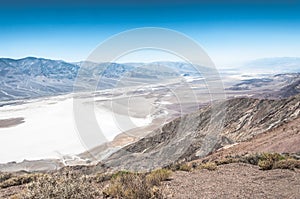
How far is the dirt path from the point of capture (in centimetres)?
683

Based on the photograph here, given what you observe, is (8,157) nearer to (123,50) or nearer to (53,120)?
(53,120)

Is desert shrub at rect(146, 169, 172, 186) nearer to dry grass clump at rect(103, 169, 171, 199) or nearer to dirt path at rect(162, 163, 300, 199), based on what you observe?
dry grass clump at rect(103, 169, 171, 199)

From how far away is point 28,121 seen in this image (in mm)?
72812

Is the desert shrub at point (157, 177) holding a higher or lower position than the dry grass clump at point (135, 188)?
lower

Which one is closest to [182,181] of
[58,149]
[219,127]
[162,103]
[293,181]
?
[293,181]

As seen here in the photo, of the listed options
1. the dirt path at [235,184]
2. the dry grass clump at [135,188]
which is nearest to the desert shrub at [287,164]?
the dirt path at [235,184]

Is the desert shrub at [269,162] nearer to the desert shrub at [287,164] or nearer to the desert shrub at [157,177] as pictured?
the desert shrub at [287,164]

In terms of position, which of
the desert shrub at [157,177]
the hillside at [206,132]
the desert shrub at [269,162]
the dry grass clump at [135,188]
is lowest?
the hillside at [206,132]

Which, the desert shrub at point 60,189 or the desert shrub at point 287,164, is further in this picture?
the desert shrub at point 287,164

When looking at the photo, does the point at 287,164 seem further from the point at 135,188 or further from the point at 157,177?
the point at 135,188

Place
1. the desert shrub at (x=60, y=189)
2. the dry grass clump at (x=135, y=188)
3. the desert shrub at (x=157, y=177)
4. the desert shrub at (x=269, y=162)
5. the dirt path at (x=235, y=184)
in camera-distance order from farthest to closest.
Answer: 1. the desert shrub at (x=269, y=162)
2. the desert shrub at (x=157, y=177)
3. the dirt path at (x=235, y=184)
4. the dry grass clump at (x=135, y=188)
5. the desert shrub at (x=60, y=189)

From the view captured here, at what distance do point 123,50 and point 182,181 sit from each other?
4664mm

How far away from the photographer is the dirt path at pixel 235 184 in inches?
269

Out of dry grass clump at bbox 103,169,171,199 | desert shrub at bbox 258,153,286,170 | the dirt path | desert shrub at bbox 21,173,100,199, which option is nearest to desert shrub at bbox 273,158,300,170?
desert shrub at bbox 258,153,286,170
